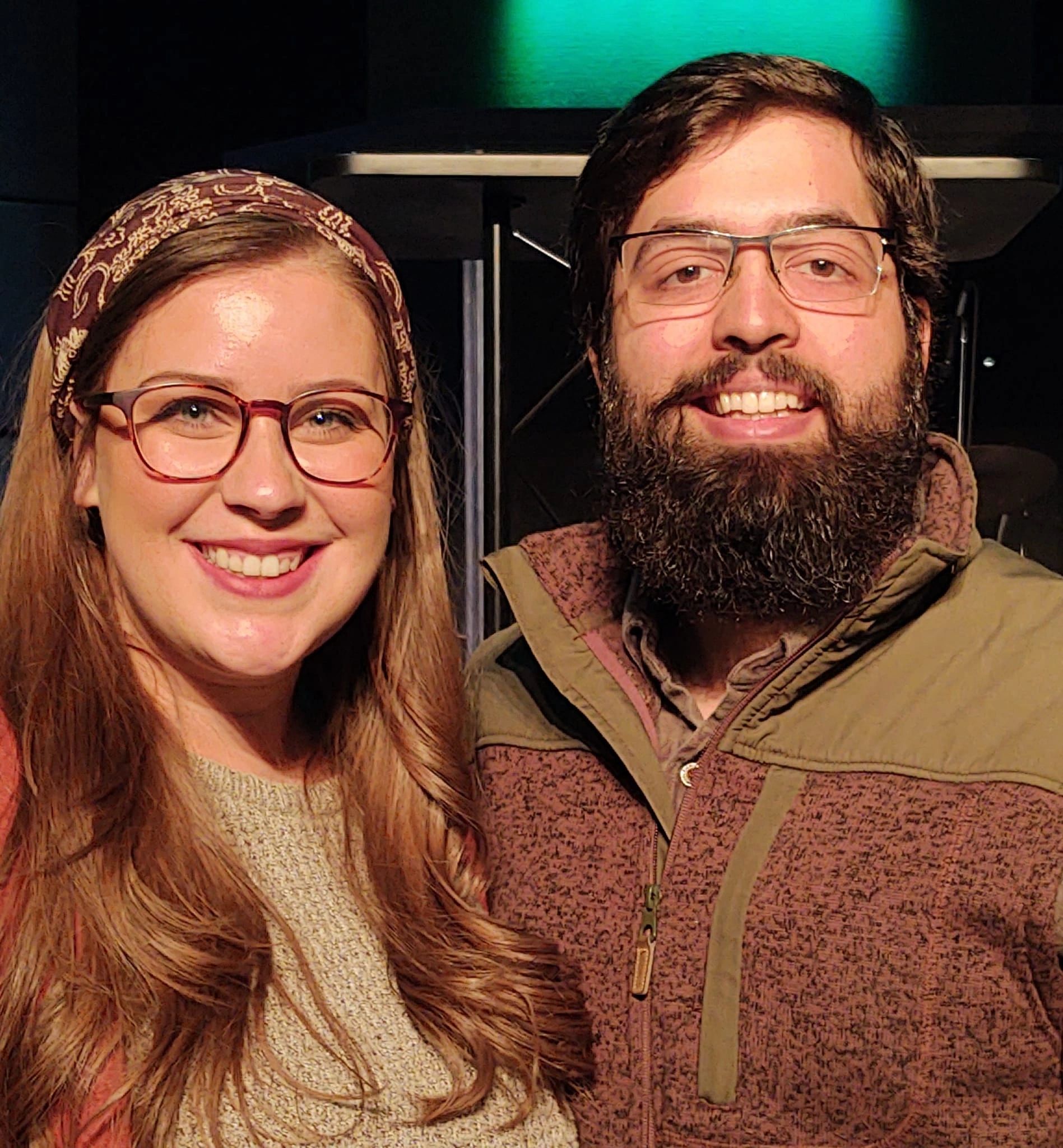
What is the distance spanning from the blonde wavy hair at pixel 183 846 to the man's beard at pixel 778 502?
228 mm

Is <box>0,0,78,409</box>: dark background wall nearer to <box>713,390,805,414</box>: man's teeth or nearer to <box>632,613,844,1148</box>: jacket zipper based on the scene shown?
<box>713,390,805,414</box>: man's teeth

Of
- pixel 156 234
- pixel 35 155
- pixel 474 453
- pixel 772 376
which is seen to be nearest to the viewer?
pixel 156 234

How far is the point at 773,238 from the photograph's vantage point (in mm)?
1526

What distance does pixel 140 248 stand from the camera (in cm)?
130

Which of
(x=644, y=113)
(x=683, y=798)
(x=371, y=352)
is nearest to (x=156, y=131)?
(x=644, y=113)

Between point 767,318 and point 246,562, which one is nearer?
point 246,562

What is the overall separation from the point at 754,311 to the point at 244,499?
518 millimetres

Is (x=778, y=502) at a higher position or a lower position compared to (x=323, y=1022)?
higher

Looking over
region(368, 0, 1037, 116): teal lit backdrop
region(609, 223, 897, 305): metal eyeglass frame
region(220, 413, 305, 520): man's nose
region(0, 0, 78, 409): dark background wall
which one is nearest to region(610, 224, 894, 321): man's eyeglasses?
region(609, 223, 897, 305): metal eyeglass frame

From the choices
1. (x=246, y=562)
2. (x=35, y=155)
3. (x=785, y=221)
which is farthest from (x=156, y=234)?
(x=35, y=155)

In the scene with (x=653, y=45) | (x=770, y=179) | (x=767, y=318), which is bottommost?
(x=767, y=318)

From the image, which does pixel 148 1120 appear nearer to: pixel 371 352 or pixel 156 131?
pixel 371 352

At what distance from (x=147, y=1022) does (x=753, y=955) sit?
0.49 metres

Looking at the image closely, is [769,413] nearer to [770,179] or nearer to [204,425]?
[770,179]
